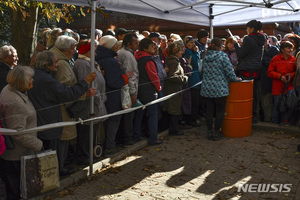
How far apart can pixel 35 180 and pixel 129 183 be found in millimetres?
1279

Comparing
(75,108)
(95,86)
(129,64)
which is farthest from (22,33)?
(75,108)

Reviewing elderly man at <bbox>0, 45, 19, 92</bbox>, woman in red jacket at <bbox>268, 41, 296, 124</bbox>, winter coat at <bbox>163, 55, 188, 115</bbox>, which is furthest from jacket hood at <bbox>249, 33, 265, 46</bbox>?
elderly man at <bbox>0, 45, 19, 92</bbox>

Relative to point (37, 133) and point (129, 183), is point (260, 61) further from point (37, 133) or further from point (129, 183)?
point (37, 133)

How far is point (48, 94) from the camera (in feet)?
13.5

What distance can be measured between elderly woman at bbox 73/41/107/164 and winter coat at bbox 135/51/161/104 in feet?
3.30

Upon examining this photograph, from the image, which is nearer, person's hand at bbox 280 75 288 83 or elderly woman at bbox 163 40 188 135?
elderly woman at bbox 163 40 188 135

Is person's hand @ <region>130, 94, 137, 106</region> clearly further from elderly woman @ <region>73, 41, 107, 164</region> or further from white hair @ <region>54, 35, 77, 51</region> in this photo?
white hair @ <region>54, 35, 77, 51</region>

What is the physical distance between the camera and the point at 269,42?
303 inches

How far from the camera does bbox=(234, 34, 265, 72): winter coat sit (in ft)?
22.9

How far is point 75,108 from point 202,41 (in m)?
4.26

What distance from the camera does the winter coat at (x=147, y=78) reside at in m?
5.92

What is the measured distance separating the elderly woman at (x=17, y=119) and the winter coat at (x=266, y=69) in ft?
17.0

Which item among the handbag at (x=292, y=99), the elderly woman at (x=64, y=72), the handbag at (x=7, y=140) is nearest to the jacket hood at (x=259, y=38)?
the handbag at (x=292, y=99)

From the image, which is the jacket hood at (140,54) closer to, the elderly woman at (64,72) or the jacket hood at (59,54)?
the elderly woman at (64,72)
